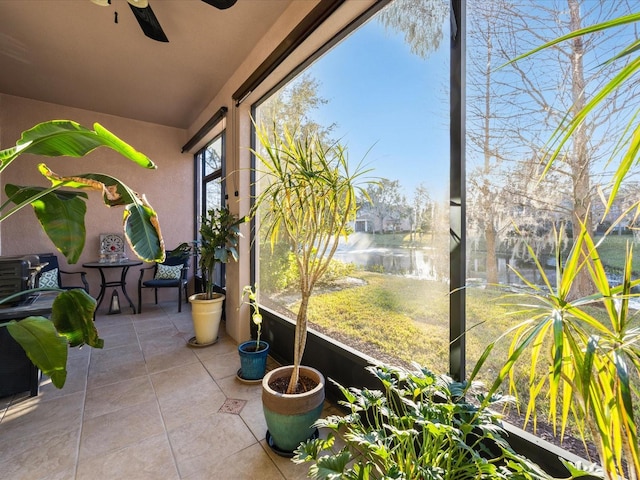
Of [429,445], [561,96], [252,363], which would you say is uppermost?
[561,96]

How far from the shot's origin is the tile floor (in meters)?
1.44

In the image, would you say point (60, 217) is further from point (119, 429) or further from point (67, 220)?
point (119, 429)

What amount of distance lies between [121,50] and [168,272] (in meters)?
2.94

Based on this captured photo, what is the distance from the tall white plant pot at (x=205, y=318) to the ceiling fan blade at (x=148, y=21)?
2.38m

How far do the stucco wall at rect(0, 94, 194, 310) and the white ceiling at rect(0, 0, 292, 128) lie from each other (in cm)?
29

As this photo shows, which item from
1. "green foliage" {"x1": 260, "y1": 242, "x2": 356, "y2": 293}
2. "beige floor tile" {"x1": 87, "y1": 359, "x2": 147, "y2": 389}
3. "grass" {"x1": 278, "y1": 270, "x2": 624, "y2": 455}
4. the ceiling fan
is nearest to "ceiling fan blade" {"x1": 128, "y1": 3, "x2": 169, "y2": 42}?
the ceiling fan

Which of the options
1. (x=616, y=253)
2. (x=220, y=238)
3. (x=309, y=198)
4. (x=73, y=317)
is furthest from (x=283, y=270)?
(x=616, y=253)

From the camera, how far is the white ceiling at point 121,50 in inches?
88.5

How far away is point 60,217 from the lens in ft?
3.72

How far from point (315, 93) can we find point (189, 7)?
120 cm

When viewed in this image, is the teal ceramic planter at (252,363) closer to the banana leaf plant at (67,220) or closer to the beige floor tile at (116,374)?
the beige floor tile at (116,374)

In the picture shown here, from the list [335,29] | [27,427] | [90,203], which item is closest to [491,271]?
[335,29]

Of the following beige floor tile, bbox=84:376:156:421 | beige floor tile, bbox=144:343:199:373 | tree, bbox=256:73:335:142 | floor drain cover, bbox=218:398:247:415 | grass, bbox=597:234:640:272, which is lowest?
floor drain cover, bbox=218:398:247:415

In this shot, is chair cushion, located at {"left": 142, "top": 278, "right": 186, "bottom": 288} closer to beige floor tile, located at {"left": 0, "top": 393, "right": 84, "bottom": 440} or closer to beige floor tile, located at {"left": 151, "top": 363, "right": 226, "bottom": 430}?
beige floor tile, located at {"left": 151, "top": 363, "right": 226, "bottom": 430}
